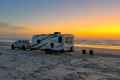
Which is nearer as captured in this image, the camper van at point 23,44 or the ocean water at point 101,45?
the camper van at point 23,44

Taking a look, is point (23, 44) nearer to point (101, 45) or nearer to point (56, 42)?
point (56, 42)

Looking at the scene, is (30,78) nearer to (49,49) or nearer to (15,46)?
(49,49)

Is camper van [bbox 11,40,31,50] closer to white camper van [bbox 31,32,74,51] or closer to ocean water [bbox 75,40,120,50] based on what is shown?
white camper van [bbox 31,32,74,51]

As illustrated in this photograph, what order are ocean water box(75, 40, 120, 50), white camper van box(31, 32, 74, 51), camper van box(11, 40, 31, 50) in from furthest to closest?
1. ocean water box(75, 40, 120, 50)
2. camper van box(11, 40, 31, 50)
3. white camper van box(31, 32, 74, 51)

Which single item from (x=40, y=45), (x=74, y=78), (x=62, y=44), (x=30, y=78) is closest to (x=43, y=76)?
(x=30, y=78)

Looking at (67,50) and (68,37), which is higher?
(68,37)

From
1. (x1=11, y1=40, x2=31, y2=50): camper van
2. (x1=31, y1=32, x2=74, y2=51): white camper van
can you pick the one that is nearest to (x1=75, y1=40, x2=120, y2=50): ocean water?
(x1=11, y1=40, x2=31, y2=50): camper van

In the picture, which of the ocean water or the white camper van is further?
the ocean water

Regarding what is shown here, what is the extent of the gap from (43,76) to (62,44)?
56.9 feet

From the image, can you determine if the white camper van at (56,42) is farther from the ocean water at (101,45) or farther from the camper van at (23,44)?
the ocean water at (101,45)

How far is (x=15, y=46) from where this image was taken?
42500mm

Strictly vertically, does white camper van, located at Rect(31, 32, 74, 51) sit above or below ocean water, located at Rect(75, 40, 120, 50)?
above

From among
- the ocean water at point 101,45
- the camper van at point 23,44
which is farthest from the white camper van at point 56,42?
the ocean water at point 101,45

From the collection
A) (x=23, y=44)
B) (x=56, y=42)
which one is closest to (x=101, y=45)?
(x=23, y=44)
